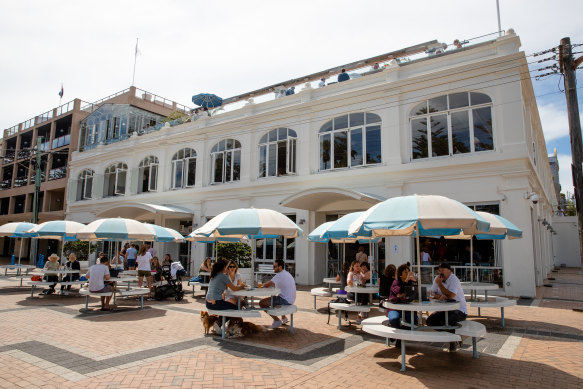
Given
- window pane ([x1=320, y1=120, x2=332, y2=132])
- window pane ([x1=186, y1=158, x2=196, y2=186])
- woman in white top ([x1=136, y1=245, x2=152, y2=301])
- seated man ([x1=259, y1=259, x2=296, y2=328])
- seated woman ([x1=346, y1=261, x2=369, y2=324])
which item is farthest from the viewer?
window pane ([x1=186, y1=158, x2=196, y2=186])

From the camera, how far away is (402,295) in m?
6.20

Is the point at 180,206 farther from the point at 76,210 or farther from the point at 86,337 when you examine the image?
the point at 86,337

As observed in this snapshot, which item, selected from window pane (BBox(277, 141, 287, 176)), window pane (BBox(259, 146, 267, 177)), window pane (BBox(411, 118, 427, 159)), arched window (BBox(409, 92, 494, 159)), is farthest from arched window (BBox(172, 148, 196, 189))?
arched window (BBox(409, 92, 494, 159))

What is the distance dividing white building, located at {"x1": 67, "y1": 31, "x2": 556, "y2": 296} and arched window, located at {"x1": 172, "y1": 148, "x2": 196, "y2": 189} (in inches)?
2.7

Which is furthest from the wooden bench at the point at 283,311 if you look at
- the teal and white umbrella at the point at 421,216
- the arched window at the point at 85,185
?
the arched window at the point at 85,185

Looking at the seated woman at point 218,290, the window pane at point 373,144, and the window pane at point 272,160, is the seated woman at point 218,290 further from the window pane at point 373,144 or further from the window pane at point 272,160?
the window pane at point 272,160

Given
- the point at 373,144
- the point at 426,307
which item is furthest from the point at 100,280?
the point at 373,144

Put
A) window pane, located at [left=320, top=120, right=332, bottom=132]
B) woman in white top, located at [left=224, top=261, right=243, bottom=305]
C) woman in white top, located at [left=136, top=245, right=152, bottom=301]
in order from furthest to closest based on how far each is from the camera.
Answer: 1. window pane, located at [left=320, top=120, right=332, bottom=132]
2. woman in white top, located at [left=136, top=245, right=152, bottom=301]
3. woman in white top, located at [left=224, top=261, right=243, bottom=305]

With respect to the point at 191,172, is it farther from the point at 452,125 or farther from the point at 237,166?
the point at 452,125

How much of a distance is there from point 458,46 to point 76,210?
3042cm

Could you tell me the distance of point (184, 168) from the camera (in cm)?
2402

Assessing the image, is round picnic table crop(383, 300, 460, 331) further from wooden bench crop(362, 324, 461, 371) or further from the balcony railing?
the balcony railing

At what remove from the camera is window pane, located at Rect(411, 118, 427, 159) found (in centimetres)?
1551

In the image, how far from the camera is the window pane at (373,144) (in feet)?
54.5
